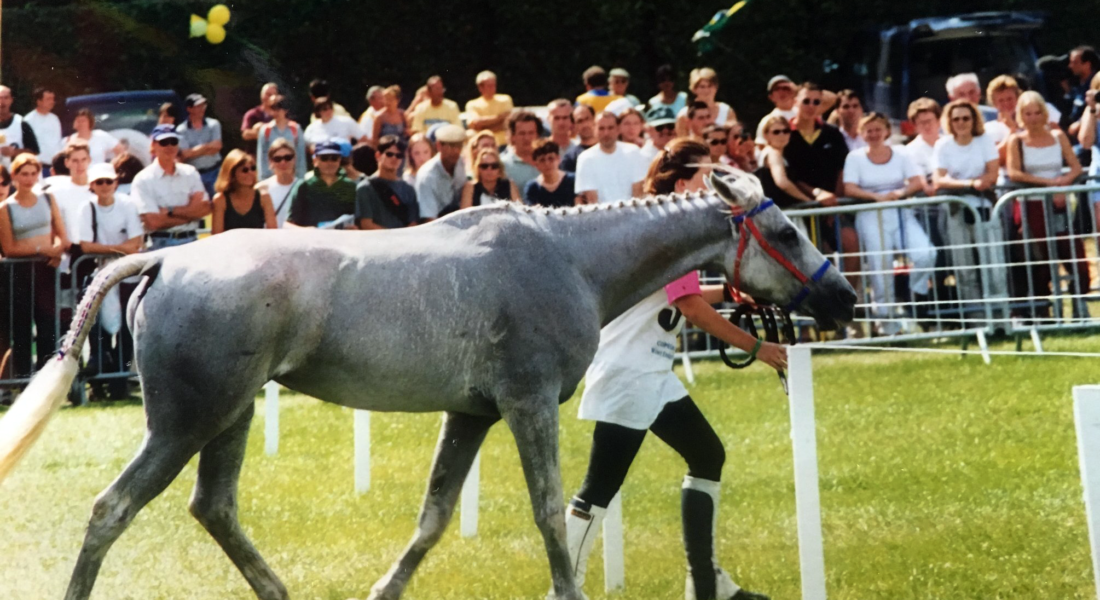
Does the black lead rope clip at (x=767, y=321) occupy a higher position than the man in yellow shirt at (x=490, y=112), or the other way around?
the man in yellow shirt at (x=490, y=112)

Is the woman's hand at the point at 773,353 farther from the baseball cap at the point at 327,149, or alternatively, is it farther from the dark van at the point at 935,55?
the dark van at the point at 935,55

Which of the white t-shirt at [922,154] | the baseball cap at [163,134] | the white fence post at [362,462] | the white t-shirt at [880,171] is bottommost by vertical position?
the white fence post at [362,462]

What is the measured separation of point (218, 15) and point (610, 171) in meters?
4.05

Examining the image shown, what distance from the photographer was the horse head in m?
6.14

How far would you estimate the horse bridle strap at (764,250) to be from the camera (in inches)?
242

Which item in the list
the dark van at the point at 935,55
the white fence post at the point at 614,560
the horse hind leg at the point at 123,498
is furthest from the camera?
the dark van at the point at 935,55

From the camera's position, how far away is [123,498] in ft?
17.7

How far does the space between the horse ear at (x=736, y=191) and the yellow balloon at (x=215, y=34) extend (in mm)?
7426

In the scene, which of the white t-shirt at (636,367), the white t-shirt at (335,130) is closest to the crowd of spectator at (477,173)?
the white t-shirt at (335,130)

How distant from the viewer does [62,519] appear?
8.44m

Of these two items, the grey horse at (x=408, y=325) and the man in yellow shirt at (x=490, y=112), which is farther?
the man in yellow shirt at (x=490, y=112)

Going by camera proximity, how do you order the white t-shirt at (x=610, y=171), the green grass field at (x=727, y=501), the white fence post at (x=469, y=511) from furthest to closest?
the white t-shirt at (x=610, y=171)
the white fence post at (x=469, y=511)
the green grass field at (x=727, y=501)

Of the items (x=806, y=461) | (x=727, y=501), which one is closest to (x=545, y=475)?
(x=806, y=461)

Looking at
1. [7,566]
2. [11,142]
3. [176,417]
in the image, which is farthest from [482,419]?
[11,142]
